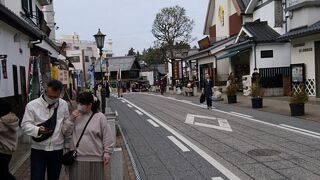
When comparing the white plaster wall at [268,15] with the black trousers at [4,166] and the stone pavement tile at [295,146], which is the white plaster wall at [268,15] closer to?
the stone pavement tile at [295,146]

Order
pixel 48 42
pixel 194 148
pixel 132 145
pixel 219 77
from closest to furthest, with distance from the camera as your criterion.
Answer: pixel 194 148, pixel 132 145, pixel 48 42, pixel 219 77

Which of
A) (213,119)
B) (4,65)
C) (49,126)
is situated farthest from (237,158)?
(213,119)

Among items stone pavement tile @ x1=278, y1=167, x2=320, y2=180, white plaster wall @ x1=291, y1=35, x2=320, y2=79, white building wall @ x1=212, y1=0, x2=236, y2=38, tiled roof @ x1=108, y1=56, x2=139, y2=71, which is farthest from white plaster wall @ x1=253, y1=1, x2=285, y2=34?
tiled roof @ x1=108, y1=56, x2=139, y2=71

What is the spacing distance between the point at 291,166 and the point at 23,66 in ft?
33.8

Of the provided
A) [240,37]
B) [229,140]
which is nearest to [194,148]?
[229,140]

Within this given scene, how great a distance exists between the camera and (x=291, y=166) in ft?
25.5

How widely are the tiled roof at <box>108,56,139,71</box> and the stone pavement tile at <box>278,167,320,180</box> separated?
65.3m

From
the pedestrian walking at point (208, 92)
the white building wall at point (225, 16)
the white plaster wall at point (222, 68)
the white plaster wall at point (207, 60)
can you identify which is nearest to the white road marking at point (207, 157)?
the pedestrian walking at point (208, 92)

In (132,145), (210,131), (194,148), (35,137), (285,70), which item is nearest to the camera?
(35,137)

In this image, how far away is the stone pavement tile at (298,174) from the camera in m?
6.93

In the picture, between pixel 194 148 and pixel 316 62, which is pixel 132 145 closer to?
pixel 194 148

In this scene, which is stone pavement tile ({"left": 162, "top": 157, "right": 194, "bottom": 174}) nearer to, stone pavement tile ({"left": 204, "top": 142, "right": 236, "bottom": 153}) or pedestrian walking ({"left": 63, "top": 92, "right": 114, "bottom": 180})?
stone pavement tile ({"left": 204, "top": 142, "right": 236, "bottom": 153})

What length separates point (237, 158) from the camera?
8.71 m

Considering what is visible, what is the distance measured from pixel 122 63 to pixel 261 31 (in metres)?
45.9
